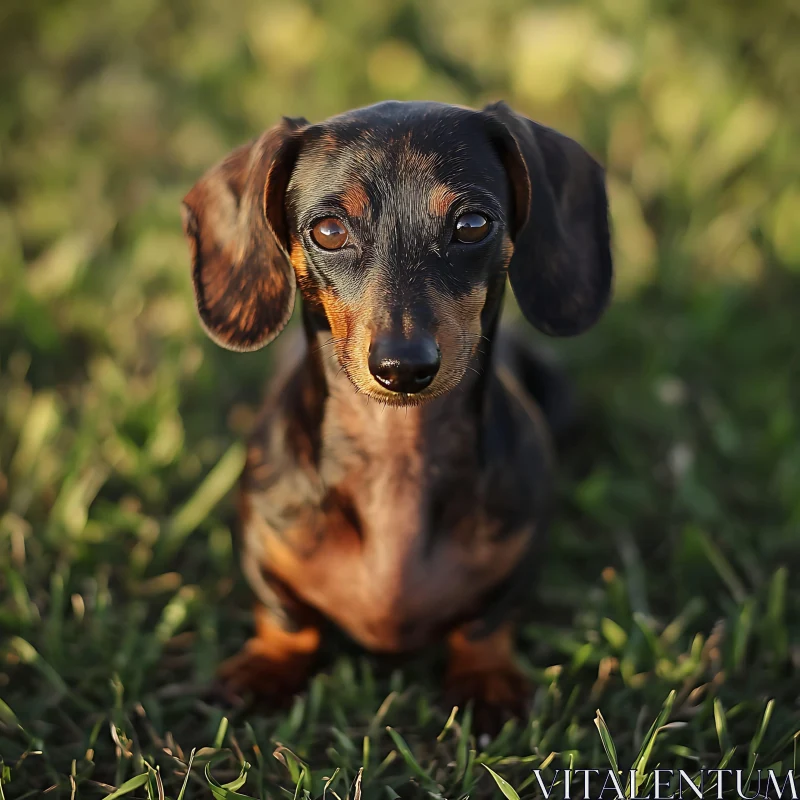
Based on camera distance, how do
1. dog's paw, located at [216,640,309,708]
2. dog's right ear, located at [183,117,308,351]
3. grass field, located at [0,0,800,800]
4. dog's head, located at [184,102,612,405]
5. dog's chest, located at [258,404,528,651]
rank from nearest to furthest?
dog's head, located at [184,102,612,405], dog's right ear, located at [183,117,308,351], dog's chest, located at [258,404,528,651], grass field, located at [0,0,800,800], dog's paw, located at [216,640,309,708]

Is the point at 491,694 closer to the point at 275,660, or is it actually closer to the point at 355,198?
the point at 275,660

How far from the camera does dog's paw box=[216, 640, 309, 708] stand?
8.28 feet

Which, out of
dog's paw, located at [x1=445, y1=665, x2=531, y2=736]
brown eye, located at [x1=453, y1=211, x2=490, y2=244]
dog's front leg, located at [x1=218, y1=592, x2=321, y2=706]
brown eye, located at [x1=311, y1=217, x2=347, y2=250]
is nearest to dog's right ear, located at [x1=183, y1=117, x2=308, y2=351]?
brown eye, located at [x1=311, y1=217, x2=347, y2=250]

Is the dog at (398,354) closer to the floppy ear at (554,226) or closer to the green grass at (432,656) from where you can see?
the floppy ear at (554,226)

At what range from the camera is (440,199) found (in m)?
1.95

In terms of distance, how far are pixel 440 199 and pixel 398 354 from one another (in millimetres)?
360

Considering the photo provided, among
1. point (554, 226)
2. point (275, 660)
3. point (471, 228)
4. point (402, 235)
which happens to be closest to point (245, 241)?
point (402, 235)

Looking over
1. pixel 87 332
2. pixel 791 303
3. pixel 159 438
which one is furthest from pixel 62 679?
pixel 791 303

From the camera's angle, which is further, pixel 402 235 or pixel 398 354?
pixel 402 235

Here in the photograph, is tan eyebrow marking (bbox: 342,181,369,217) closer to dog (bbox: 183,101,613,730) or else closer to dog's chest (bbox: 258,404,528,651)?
dog (bbox: 183,101,613,730)

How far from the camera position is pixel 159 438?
3209 mm

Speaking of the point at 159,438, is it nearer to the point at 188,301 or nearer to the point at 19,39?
the point at 188,301

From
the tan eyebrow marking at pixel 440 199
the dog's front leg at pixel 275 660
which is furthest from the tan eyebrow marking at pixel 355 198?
the dog's front leg at pixel 275 660

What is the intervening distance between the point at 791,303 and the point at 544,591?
6.53 feet
